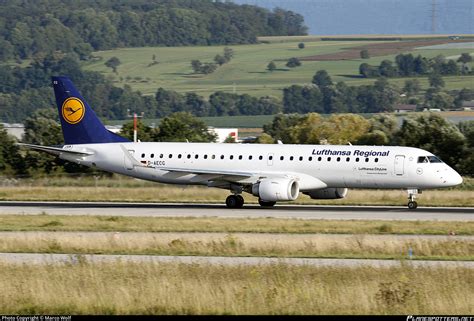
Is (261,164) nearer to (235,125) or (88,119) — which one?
(88,119)

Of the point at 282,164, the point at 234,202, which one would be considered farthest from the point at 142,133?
the point at 234,202

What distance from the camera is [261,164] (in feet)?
159

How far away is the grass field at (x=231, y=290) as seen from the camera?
18844 mm

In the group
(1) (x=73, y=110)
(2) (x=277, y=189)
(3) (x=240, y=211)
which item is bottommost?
(3) (x=240, y=211)

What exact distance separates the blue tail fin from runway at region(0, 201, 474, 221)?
3771mm

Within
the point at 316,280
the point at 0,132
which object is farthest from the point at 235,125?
the point at 316,280

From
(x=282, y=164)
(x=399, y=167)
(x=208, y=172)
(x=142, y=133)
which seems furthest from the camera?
(x=142, y=133)

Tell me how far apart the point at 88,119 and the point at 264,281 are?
32.3m

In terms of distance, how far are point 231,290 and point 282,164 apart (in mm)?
28053

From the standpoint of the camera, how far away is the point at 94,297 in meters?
19.6

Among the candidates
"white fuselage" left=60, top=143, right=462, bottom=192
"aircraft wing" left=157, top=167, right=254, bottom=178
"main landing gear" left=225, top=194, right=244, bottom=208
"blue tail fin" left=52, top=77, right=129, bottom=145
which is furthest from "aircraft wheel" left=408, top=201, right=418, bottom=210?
"blue tail fin" left=52, top=77, right=129, bottom=145

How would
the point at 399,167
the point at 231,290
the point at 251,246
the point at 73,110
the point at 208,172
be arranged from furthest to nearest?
the point at 73,110, the point at 208,172, the point at 399,167, the point at 251,246, the point at 231,290

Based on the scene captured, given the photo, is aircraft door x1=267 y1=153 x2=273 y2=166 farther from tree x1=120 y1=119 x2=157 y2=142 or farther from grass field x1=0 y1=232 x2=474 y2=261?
tree x1=120 y1=119 x2=157 y2=142

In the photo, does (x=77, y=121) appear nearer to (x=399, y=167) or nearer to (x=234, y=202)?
(x=234, y=202)
